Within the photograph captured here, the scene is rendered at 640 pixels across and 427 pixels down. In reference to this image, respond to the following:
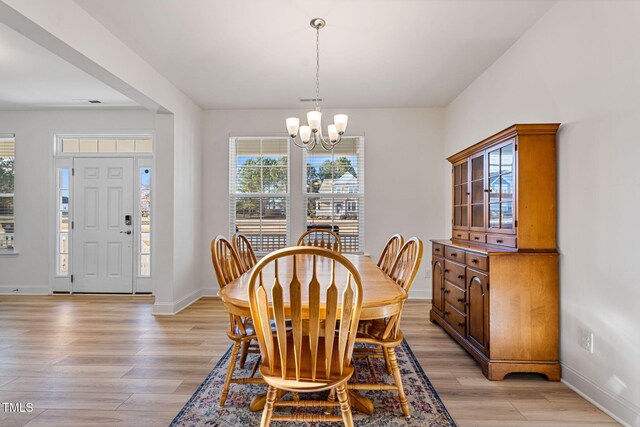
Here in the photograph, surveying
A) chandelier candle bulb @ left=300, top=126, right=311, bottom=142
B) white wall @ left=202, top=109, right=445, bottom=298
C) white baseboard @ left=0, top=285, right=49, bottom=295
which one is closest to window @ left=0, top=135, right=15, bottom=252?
white baseboard @ left=0, top=285, right=49, bottom=295

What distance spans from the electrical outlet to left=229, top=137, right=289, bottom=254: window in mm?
3338

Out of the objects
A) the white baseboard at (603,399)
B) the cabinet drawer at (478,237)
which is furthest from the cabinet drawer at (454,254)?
the white baseboard at (603,399)

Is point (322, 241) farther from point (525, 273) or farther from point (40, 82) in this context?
point (40, 82)

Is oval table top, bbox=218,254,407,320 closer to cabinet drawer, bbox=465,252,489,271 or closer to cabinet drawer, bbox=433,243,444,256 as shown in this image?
cabinet drawer, bbox=465,252,489,271

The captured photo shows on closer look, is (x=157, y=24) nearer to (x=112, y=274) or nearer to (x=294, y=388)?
(x=294, y=388)

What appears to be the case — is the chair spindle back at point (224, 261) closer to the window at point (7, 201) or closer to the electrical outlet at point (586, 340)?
the electrical outlet at point (586, 340)

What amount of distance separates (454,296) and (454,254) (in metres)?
0.37

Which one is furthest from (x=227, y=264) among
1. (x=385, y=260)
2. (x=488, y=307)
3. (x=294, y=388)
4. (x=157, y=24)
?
(x=157, y=24)

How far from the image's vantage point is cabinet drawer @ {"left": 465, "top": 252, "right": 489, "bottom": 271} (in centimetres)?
233

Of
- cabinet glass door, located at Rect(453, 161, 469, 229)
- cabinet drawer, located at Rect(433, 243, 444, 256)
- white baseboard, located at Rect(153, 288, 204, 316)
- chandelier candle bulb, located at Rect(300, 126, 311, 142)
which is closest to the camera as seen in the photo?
chandelier candle bulb, located at Rect(300, 126, 311, 142)

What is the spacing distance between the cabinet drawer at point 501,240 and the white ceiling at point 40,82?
13.7ft

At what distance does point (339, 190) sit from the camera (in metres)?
4.61

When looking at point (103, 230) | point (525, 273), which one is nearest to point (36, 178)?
point (103, 230)

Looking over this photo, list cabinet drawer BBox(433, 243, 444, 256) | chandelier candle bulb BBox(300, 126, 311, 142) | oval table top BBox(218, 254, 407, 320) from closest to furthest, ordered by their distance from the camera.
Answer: oval table top BBox(218, 254, 407, 320), chandelier candle bulb BBox(300, 126, 311, 142), cabinet drawer BBox(433, 243, 444, 256)
